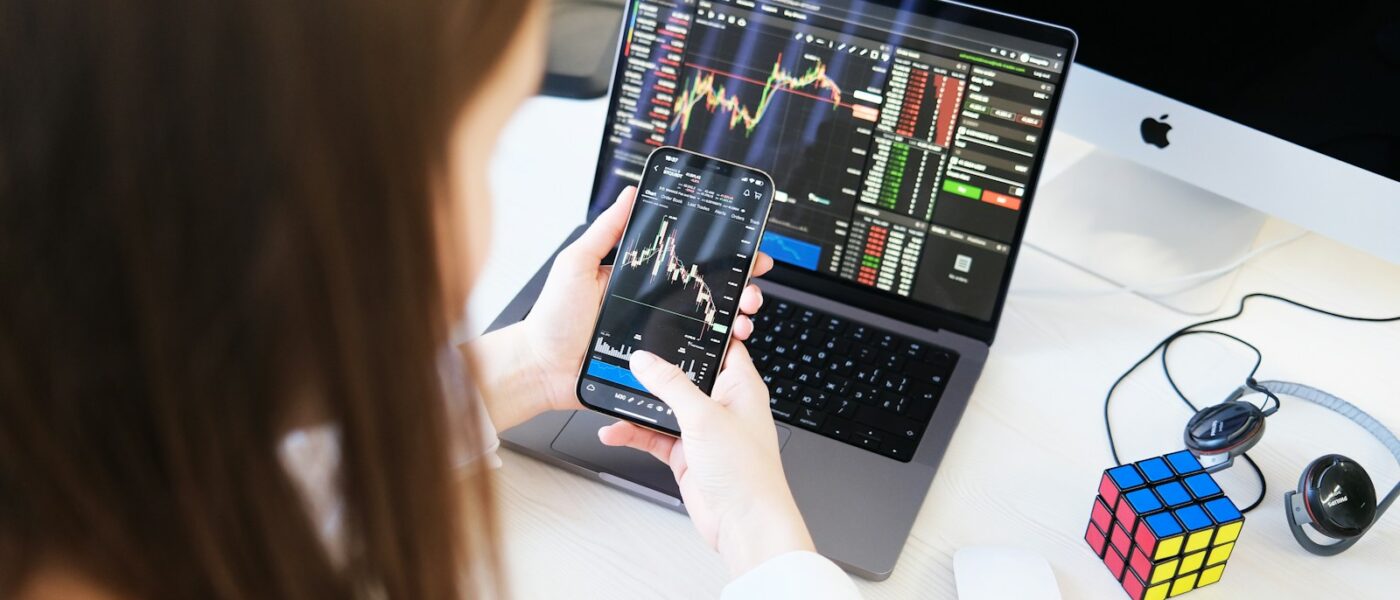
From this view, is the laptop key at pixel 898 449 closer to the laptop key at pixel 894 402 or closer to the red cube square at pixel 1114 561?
the laptop key at pixel 894 402

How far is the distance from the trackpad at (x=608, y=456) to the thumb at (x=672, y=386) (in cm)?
5

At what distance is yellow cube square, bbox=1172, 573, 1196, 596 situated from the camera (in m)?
0.66

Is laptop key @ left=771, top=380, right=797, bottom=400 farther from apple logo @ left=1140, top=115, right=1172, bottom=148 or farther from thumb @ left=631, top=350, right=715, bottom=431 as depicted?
apple logo @ left=1140, top=115, right=1172, bottom=148

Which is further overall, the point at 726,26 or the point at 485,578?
the point at 726,26

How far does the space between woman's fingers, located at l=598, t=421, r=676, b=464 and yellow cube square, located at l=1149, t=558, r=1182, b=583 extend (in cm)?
31

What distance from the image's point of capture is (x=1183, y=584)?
66 cm

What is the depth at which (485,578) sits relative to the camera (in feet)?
1.64

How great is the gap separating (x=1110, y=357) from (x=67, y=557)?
2.45 feet

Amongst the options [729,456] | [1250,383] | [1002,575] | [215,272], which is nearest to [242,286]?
[215,272]

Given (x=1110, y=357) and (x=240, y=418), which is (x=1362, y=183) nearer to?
(x=1110, y=357)

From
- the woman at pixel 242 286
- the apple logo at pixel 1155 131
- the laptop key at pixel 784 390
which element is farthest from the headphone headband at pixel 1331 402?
the woman at pixel 242 286

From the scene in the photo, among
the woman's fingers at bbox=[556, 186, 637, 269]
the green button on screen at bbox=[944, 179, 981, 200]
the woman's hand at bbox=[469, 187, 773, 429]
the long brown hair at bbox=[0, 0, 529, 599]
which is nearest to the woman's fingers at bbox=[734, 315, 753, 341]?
the woman's hand at bbox=[469, 187, 773, 429]

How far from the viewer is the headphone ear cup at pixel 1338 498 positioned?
2.23ft

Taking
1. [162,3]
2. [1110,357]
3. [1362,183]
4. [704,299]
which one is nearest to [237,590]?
[162,3]
